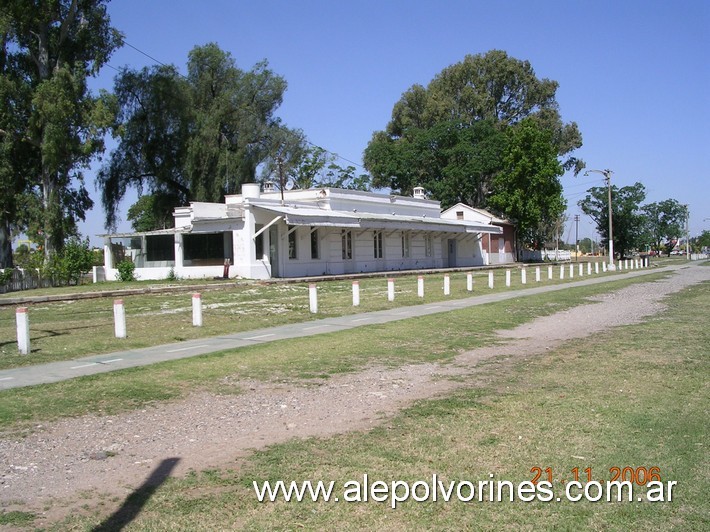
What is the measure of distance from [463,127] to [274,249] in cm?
4036

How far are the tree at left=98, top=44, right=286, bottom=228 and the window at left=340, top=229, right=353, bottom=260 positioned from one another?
15795 millimetres

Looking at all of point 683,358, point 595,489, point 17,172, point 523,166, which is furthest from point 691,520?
point 523,166

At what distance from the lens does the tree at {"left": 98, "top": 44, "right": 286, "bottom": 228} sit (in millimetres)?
52156

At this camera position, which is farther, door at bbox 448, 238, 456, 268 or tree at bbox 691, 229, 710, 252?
tree at bbox 691, 229, 710, 252

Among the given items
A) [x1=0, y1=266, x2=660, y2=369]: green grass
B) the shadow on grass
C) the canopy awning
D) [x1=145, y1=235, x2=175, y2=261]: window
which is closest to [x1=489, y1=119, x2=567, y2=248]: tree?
the canopy awning

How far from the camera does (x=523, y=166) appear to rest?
64.0 m

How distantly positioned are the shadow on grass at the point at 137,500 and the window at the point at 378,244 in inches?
1547

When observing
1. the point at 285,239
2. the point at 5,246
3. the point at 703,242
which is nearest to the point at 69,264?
the point at 5,246

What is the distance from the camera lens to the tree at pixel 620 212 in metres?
78.6

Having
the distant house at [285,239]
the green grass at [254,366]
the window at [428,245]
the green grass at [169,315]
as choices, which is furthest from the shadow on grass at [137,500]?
the window at [428,245]

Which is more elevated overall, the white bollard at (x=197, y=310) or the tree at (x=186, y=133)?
the tree at (x=186, y=133)

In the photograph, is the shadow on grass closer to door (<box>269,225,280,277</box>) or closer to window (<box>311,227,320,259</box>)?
door (<box>269,225,280,277</box>)

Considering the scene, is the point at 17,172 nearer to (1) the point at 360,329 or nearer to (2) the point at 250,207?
(2) the point at 250,207

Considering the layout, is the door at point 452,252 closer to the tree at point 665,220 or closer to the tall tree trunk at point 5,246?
the tall tree trunk at point 5,246
